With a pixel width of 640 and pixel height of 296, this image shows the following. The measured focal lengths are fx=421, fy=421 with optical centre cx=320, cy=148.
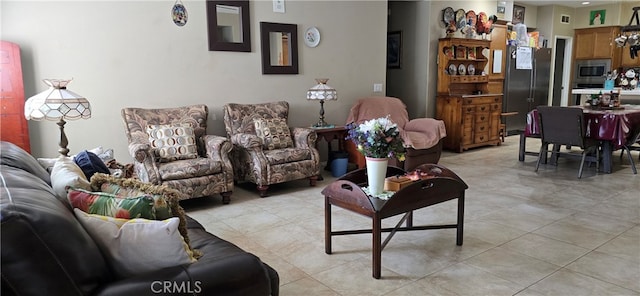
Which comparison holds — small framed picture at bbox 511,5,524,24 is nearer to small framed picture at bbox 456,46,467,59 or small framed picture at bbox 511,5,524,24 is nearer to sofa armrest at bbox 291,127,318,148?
small framed picture at bbox 456,46,467,59

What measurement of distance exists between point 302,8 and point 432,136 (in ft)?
7.70

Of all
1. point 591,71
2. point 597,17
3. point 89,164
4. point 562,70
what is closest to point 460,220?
point 89,164

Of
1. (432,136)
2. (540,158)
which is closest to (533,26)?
(540,158)

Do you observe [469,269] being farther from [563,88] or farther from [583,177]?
[563,88]

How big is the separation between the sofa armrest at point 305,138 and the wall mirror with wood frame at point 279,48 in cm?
96

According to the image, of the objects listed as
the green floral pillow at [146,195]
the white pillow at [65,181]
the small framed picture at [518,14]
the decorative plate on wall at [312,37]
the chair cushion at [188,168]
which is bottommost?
the chair cushion at [188,168]

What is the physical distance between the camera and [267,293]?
1481 mm

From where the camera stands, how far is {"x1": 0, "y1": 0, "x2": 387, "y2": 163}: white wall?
3.91 meters

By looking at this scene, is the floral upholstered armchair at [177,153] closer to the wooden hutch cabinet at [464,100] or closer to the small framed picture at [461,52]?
the wooden hutch cabinet at [464,100]

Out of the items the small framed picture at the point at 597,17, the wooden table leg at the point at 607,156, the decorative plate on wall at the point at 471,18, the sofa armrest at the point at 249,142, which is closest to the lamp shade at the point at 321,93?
the sofa armrest at the point at 249,142

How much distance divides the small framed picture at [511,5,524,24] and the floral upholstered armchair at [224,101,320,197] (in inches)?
243

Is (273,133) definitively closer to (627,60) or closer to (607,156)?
(607,156)

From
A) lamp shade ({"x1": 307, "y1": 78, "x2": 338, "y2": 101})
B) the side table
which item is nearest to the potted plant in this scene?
the side table

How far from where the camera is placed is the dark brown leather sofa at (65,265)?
1.12 meters
